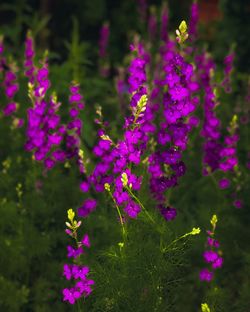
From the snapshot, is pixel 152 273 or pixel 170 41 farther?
pixel 170 41

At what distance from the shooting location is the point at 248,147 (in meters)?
5.39

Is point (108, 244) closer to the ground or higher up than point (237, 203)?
higher up

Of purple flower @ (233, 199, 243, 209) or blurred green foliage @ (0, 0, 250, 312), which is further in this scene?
purple flower @ (233, 199, 243, 209)

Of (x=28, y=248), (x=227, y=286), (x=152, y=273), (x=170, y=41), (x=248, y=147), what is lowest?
(x=152, y=273)

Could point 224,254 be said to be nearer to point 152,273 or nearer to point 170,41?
point 152,273

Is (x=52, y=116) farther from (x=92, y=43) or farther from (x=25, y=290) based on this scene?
(x=92, y=43)

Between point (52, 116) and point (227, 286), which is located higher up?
point (52, 116)

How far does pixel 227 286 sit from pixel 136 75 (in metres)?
1.71

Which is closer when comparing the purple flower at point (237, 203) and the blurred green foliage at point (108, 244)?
the blurred green foliage at point (108, 244)

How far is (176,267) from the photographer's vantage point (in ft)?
10.4

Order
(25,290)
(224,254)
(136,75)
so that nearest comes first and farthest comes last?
1. (136,75)
2. (25,290)
3. (224,254)

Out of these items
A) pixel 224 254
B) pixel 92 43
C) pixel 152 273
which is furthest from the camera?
pixel 92 43

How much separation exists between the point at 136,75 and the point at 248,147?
2043 mm

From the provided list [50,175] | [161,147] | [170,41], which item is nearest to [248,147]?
[161,147]
